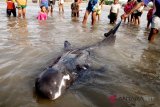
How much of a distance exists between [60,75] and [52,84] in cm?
33

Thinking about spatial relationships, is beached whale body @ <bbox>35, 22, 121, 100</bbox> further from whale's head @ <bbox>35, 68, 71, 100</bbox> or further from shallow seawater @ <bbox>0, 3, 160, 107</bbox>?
shallow seawater @ <bbox>0, 3, 160, 107</bbox>

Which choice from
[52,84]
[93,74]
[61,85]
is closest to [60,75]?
[61,85]

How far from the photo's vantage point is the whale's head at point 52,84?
3.65m

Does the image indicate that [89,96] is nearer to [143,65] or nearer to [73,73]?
[73,73]

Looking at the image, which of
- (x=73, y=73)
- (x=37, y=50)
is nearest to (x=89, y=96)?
(x=73, y=73)

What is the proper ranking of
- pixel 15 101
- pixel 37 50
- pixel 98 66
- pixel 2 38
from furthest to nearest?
1. pixel 2 38
2. pixel 37 50
3. pixel 98 66
4. pixel 15 101

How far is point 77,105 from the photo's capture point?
3.62 meters

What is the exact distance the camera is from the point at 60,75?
4.03m

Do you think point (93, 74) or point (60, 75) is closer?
point (60, 75)

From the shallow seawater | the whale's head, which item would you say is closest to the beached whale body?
the whale's head

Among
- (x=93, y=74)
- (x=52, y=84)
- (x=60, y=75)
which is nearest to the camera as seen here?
(x=52, y=84)

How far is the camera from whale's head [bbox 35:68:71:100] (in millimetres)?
3654

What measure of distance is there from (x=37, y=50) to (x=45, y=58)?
76 centimetres

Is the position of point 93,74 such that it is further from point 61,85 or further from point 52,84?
point 52,84
